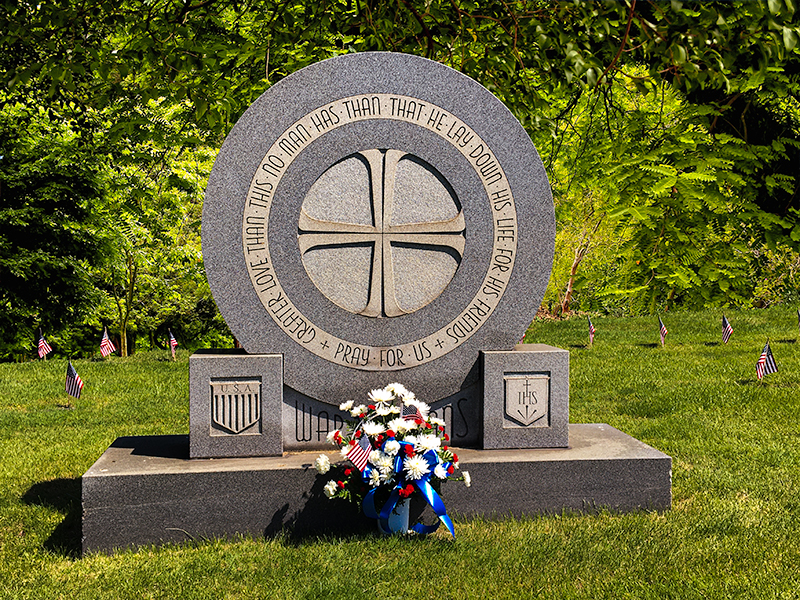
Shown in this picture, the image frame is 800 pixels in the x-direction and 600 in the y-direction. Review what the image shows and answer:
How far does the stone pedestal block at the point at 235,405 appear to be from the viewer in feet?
18.9

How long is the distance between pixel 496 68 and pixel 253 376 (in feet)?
17.2

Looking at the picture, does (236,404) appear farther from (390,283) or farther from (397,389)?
(390,283)

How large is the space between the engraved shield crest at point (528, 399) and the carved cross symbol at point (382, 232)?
106 cm

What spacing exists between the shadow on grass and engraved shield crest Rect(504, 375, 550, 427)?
132 inches

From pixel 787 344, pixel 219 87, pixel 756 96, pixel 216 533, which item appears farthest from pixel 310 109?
pixel 787 344

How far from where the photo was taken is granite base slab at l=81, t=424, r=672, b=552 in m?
5.36

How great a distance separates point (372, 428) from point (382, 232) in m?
1.66

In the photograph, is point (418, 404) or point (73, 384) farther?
point (73, 384)

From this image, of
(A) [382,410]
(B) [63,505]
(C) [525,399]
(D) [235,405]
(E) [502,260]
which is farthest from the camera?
(B) [63,505]

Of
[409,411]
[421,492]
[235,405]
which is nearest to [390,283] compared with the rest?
[409,411]

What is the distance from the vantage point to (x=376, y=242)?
20.1 feet

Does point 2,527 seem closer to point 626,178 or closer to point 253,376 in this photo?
point 253,376

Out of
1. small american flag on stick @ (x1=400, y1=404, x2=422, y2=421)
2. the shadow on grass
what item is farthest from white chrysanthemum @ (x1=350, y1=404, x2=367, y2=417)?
the shadow on grass

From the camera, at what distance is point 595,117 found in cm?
1288
